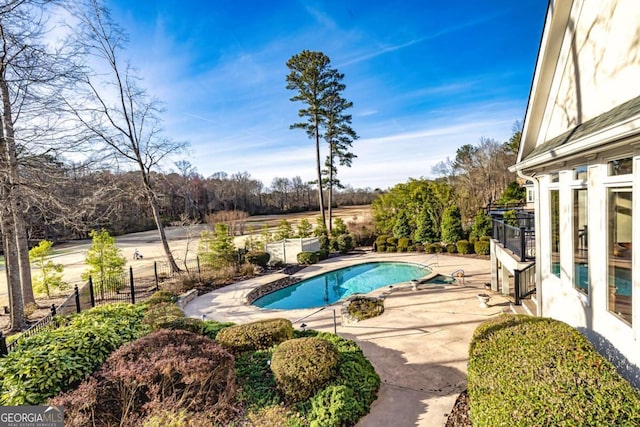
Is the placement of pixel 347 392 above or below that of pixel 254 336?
A: below

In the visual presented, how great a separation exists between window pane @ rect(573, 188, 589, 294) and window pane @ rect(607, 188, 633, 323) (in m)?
0.75

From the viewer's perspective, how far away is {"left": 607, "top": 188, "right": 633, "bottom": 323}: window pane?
3.48m

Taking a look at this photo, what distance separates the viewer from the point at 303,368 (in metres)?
4.84

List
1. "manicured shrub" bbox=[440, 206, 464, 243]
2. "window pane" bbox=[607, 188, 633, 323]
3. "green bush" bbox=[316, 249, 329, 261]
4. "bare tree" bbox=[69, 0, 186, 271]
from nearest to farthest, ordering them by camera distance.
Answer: "window pane" bbox=[607, 188, 633, 323] < "bare tree" bbox=[69, 0, 186, 271] < "manicured shrub" bbox=[440, 206, 464, 243] < "green bush" bbox=[316, 249, 329, 261]

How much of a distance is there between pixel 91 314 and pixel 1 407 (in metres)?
3.42

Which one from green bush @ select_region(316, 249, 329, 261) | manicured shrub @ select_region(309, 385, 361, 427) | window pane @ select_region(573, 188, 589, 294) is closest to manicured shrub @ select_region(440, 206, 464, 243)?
green bush @ select_region(316, 249, 329, 261)

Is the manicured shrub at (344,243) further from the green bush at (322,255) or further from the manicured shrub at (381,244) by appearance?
the manicured shrub at (381,244)

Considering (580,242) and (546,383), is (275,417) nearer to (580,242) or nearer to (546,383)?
(546,383)

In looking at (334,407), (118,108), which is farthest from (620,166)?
(118,108)

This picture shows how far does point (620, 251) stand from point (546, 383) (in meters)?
1.87

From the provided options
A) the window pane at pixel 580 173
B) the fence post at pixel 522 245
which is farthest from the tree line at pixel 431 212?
the window pane at pixel 580 173

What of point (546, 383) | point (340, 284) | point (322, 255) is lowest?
point (340, 284)

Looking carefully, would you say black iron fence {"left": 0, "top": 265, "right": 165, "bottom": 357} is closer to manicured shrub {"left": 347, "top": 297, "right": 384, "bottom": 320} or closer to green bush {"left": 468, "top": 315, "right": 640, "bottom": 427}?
manicured shrub {"left": 347, "top": 297, "right": 384, "bottom": 320}

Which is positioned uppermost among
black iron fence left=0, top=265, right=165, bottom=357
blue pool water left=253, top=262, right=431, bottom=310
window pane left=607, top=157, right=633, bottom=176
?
window pane left=607, top=157, right=633, bottom=176
